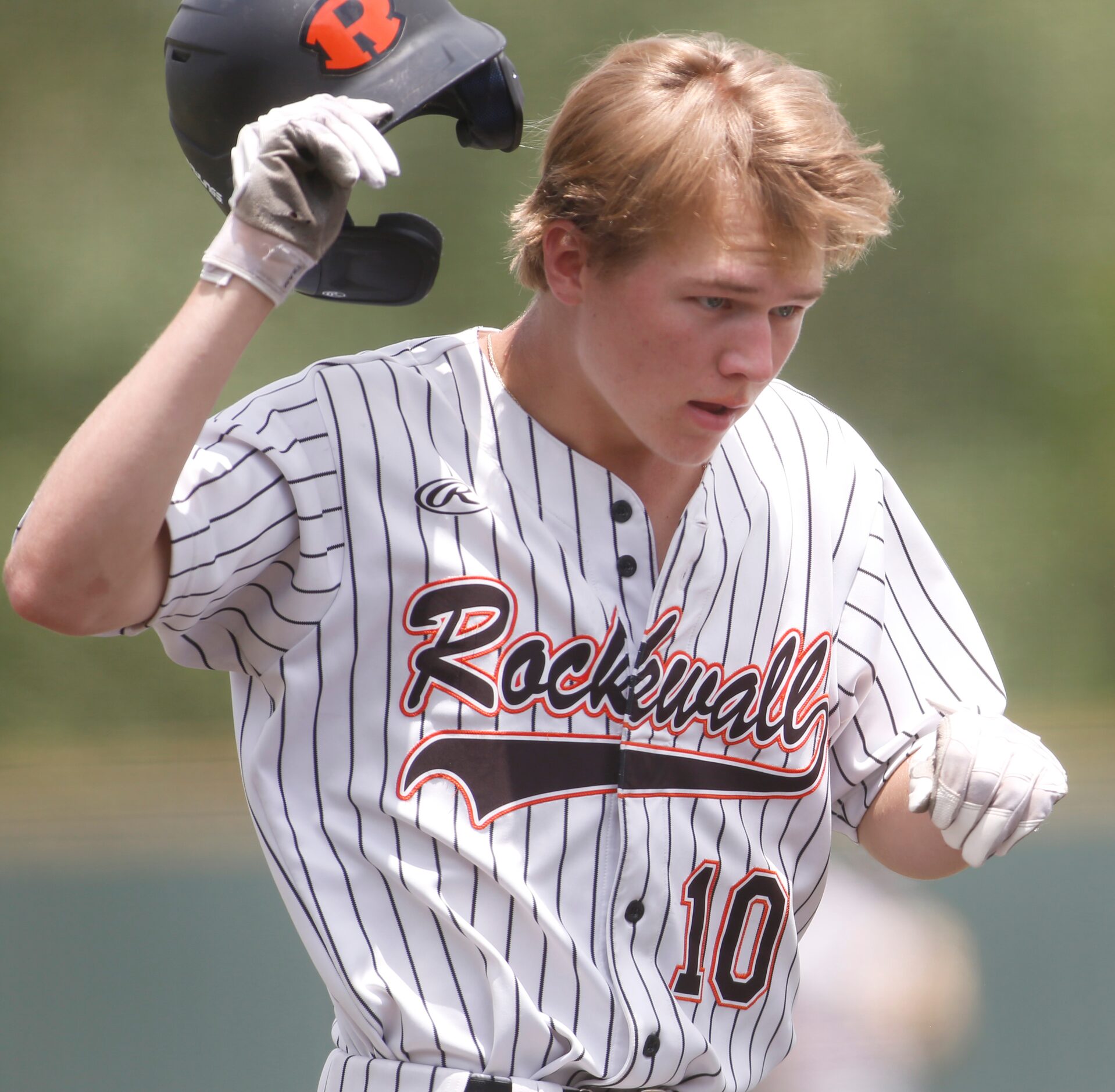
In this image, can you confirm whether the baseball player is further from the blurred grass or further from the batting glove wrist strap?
the blurred grass

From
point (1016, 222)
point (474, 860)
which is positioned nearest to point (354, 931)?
point (474, 860)

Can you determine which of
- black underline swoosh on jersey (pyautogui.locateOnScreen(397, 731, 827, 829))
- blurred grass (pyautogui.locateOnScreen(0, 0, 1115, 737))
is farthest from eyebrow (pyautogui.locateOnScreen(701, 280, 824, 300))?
blurred grass (pyautogui.locateOnScreen(0, 0, 1115, 737))

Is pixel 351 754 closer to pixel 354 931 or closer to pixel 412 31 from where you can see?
pixel 354 931

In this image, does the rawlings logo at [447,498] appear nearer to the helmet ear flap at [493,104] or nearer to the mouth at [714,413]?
the mouth at [714,413]

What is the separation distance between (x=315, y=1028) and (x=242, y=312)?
5.78ft

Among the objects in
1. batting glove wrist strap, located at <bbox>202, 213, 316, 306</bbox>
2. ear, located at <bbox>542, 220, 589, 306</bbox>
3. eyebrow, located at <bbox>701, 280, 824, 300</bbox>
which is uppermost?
eyebrow, located at <bbox>701, 280, 824, 300</bbox>

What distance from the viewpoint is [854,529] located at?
3.59 feet

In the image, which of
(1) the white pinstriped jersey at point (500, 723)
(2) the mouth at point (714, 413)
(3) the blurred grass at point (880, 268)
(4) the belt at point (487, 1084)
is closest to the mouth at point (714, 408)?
(2) the mouth at point (714, 413)

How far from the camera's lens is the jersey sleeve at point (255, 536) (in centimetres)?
82

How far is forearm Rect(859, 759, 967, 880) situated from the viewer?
1068mm

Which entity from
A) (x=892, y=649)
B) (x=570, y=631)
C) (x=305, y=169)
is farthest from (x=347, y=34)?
(x=892, y=649)

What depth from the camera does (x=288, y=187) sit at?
2.58ft

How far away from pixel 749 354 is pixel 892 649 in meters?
0.33

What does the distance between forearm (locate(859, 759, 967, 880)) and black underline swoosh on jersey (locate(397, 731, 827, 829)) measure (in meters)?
0.18
